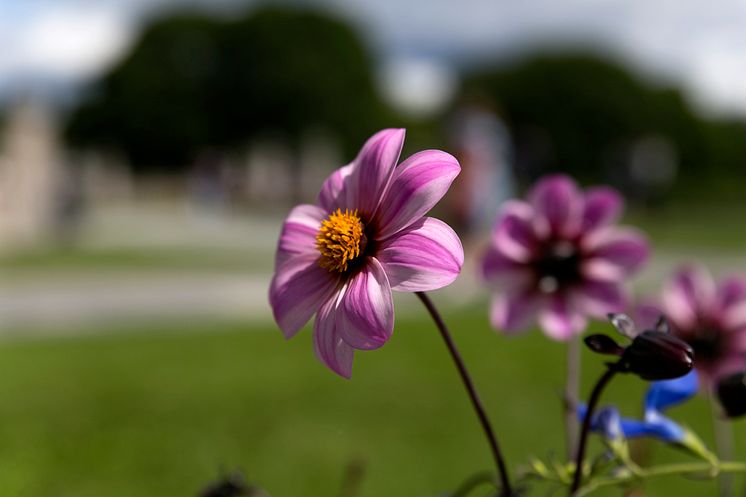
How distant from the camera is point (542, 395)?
468cm

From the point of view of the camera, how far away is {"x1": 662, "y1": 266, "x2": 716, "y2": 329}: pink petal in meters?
0.91

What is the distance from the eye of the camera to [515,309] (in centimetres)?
89

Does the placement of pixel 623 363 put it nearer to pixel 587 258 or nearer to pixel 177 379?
pixel 587 258

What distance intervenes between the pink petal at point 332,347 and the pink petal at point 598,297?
14.0 inches

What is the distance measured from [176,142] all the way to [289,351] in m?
34.1

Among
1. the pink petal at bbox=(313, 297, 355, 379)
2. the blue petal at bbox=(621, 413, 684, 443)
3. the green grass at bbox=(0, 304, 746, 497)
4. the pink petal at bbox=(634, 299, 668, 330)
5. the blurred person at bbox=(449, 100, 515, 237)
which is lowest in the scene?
the green grass at bbox=(0, 304, 746, 497)

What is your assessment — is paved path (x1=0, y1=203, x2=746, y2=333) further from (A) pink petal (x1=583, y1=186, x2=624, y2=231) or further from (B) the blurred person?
(A) pink petal (x1=583, y1=186, x2=624, y2=231)

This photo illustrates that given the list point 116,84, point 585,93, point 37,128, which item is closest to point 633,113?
point 585,93

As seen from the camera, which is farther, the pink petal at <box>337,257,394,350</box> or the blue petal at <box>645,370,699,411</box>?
the blue petal at <box>645,370,699,411</box>

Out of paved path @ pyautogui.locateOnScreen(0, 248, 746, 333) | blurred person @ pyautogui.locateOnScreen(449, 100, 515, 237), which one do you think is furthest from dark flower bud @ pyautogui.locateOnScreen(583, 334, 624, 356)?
paved path @ pyautogui.locateOnScreen(0, 248, 746, 333)

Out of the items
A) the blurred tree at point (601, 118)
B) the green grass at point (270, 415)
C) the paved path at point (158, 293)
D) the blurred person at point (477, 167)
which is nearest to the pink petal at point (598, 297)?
the green grass at point (270, 415)

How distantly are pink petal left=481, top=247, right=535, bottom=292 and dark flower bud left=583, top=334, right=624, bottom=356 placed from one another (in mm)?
342

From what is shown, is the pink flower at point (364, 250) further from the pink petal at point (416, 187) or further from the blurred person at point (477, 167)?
the blurred person at point (477, 167)

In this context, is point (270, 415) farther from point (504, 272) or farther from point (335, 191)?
point (335, 191)
